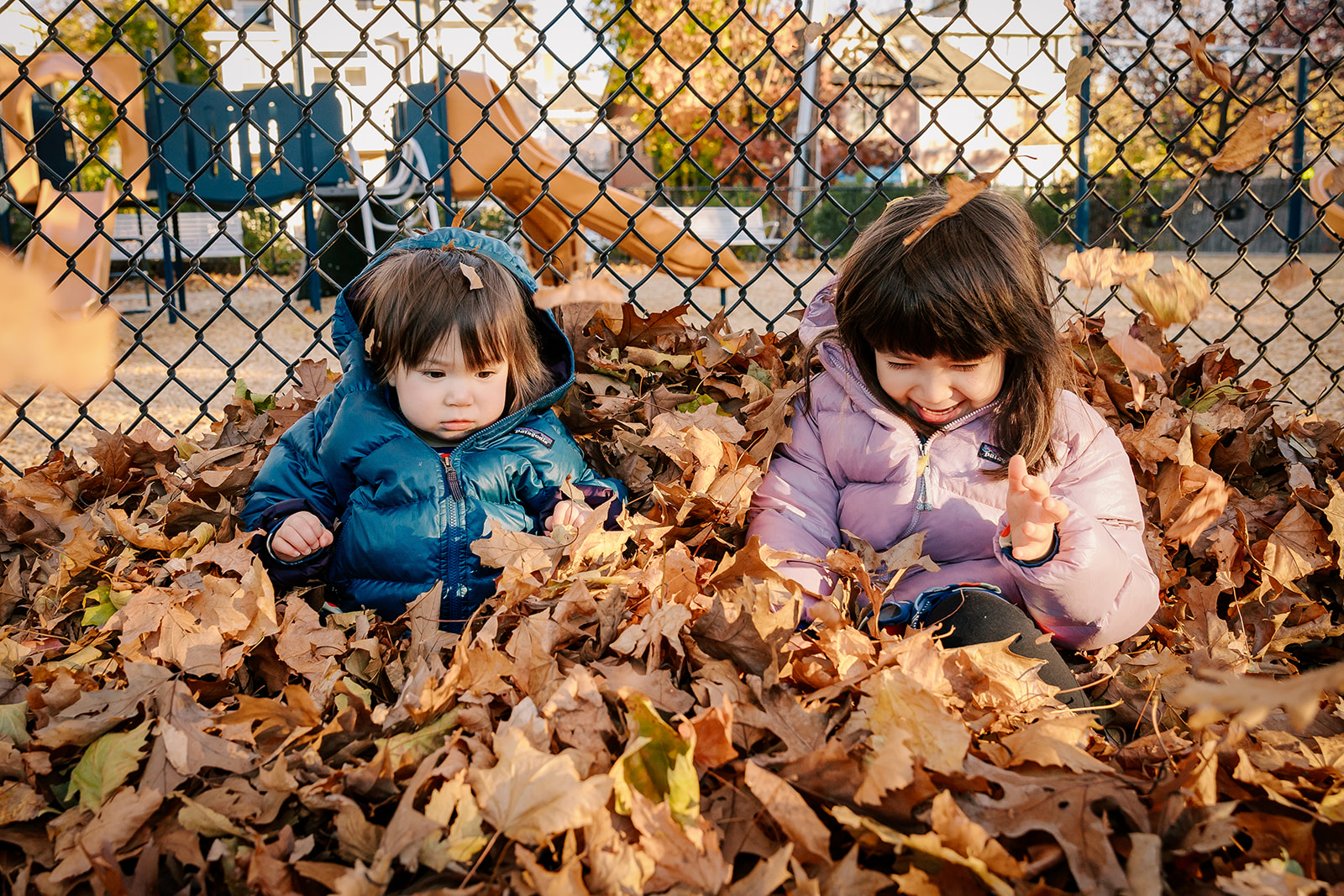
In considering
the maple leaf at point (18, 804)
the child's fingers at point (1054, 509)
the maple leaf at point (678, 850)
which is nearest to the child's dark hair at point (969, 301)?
the child's fingers at point (1054, 509)

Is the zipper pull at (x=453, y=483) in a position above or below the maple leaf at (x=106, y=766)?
above

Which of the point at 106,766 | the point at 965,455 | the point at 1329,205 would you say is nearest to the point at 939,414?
the point at 965,455

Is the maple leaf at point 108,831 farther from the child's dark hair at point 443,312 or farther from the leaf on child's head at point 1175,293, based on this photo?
the leaf on child's head at point 1175,293

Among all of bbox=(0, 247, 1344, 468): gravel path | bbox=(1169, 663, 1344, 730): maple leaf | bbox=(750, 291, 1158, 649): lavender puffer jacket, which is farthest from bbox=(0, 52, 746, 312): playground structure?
bbox=(1169, 663, 1344, 730): maple leaf

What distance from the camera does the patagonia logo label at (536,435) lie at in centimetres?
200

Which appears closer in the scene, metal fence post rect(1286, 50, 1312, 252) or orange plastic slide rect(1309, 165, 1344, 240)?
orange plastic slide rect(1309, 165, 1344, 240)

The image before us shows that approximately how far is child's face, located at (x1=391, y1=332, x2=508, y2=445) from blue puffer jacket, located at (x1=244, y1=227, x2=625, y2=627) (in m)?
0.06

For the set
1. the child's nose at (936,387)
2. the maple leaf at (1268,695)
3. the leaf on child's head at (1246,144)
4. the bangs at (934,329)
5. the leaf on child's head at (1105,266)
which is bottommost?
the child's nose at (936,387)

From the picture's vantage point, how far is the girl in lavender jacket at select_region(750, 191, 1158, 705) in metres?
1.71

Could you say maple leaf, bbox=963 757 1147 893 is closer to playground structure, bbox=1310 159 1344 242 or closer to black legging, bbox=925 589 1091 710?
black legging, bbox=925 589 1091 710

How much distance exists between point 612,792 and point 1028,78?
26169mm

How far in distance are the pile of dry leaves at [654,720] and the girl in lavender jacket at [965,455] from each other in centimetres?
12

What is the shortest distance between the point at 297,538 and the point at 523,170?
4098mm

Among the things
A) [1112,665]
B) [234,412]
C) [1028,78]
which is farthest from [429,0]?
[1112,665]
